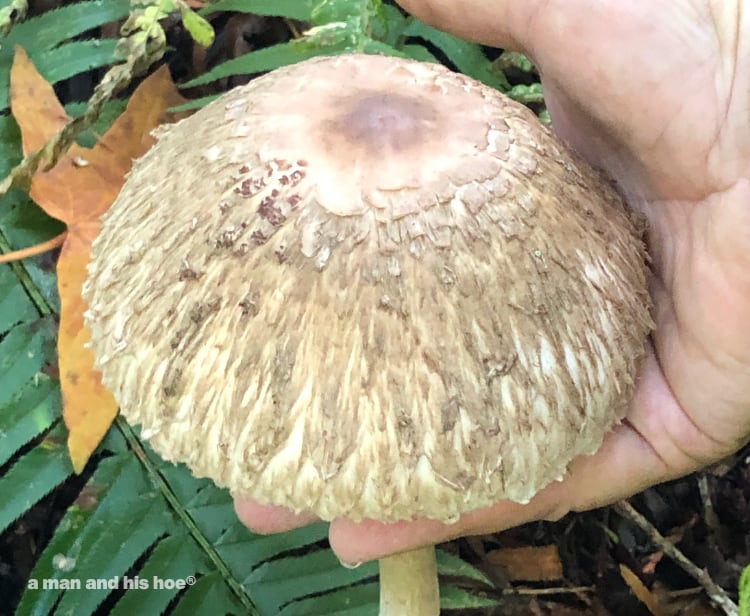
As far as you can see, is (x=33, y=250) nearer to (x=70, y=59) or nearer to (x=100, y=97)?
(x=100, y=97)

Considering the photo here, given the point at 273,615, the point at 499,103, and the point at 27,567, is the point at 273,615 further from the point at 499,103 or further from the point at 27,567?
the point at 499,103

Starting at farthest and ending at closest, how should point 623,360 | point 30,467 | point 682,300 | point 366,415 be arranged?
1. point 30,467
2. point 682,300
3. point 623,360
4. point 366,415

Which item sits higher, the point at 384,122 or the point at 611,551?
the point at 384,122

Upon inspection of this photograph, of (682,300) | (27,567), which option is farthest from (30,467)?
(682,300)

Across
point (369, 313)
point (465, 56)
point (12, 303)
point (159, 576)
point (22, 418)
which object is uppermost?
point (369, 313)

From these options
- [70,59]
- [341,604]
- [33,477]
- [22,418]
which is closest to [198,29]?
[70,59]

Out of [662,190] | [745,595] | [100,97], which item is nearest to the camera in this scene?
[745,595]

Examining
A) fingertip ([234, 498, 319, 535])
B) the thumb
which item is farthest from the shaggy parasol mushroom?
fingertip ([234, 498, 319, 535])

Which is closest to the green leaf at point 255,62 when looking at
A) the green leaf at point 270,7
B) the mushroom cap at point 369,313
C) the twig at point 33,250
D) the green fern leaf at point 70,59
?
the green leaf at point 270,7
